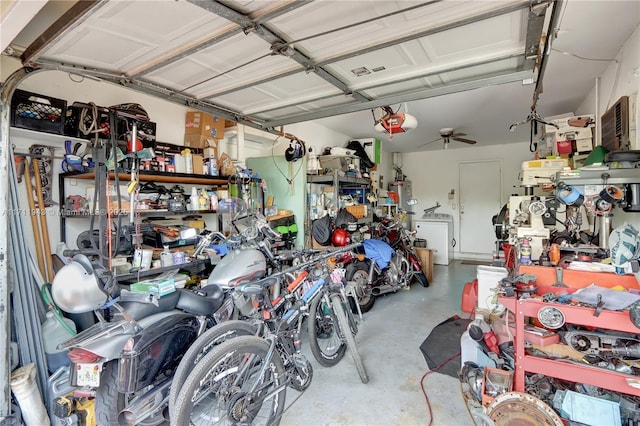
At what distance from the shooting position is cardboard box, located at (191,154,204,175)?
2.85 m

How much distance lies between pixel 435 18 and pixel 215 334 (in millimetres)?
2007

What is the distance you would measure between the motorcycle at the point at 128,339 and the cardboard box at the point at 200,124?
71.7 inches

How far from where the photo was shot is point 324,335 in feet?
8.45

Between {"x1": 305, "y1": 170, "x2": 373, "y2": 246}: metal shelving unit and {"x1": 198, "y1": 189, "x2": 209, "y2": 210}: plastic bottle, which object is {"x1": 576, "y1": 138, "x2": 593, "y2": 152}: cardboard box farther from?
{"x1": 198, "y1": 189, "x2": 209, "y2": 210}: plastic bottle

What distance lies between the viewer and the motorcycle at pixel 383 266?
371 cm

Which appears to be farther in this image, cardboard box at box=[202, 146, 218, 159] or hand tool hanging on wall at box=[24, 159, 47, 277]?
cardboard box at box=[202, 146, 218, 159]

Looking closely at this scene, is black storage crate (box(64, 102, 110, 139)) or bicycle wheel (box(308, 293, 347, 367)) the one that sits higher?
black storage crate (box(64, 102, 110, 139))

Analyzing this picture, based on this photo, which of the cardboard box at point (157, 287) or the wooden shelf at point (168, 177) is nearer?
the cardboard box at point (157, 287)

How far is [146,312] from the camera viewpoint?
5.25 feet

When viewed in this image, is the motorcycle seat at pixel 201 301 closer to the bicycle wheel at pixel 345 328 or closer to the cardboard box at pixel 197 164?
the bicycle wheel at pixel 345 328

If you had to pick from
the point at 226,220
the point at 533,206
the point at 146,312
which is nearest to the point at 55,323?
the point at 146,312

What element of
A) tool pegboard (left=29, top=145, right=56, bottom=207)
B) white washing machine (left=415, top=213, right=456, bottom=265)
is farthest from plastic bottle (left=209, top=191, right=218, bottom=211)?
white washing machine (left=415, top=213, right=456, bottom=265)

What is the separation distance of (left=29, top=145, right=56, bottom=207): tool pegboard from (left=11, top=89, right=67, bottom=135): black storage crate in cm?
21

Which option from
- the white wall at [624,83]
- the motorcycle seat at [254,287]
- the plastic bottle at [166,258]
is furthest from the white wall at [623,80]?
the plastic bottle at [166,258]
